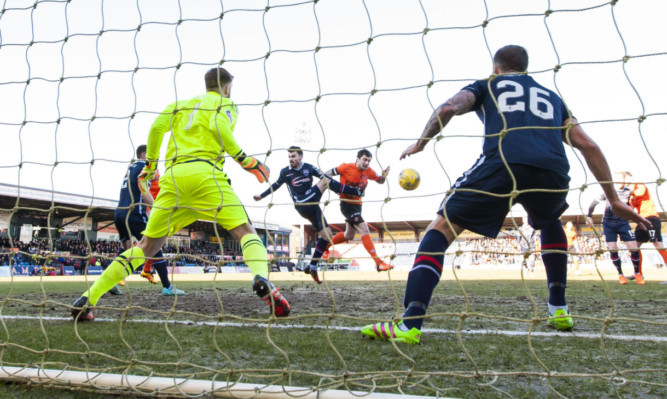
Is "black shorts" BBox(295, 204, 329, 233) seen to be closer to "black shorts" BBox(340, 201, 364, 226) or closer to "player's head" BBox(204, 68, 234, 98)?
"black shorts" BBox(340, 201, 364, 226)

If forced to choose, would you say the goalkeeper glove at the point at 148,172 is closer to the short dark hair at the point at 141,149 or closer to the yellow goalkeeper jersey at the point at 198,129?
the yellow goalkeeper jersey at the point at 198,129

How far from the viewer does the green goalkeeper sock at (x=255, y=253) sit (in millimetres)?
3014

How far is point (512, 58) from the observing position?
2693 millimetres

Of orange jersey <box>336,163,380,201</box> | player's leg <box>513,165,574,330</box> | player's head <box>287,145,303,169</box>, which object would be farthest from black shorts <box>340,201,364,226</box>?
player's leg <box>513,165,574,330</box>

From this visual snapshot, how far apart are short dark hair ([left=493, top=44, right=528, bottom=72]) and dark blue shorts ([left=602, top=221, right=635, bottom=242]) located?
601 centimetres

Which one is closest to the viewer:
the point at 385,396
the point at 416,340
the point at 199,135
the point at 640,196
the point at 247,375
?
the point at 385,396

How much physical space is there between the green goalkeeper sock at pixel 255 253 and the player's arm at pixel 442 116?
121 cm

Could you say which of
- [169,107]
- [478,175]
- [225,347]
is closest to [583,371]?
[478,175]

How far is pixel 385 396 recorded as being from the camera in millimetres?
1594

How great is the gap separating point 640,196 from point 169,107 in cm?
741

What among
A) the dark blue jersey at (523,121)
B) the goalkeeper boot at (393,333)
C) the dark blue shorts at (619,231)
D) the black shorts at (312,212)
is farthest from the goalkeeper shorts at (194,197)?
the dark blue shorts at (619,231)

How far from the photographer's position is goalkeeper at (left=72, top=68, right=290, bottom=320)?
10.2 feet

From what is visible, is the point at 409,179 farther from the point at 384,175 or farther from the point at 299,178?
the point at 384,175

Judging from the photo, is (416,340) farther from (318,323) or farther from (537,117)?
(537,117)
